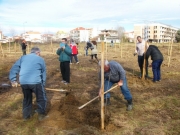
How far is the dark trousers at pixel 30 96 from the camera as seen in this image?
15.0 feet

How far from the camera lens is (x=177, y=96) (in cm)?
630

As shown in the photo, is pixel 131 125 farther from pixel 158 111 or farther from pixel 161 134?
pixel 158 111

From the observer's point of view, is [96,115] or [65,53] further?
[65,53]

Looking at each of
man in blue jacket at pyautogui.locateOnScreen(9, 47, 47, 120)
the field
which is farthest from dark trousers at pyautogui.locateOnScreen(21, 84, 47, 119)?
the field

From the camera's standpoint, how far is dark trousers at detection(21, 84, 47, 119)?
4.57m

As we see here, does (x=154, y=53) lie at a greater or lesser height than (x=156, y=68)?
greater

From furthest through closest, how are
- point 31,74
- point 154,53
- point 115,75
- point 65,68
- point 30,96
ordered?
point 154,53, point 65,68, point 115,75, point 30,96, point 31,74

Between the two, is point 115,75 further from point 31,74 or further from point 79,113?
point 31,74

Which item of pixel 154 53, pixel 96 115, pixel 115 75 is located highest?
pixel 154 53

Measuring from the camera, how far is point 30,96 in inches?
189

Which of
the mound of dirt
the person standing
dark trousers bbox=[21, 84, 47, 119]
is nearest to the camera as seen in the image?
dark trousers bbox=[21, 84, 47, 119]

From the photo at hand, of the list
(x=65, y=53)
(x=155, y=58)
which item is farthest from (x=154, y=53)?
(x=65, y=53)

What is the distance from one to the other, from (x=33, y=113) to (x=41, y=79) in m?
1.06

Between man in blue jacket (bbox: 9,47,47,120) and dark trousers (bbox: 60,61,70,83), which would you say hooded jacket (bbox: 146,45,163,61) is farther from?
man in blue jacket (bbox: 9,47,47,120)
